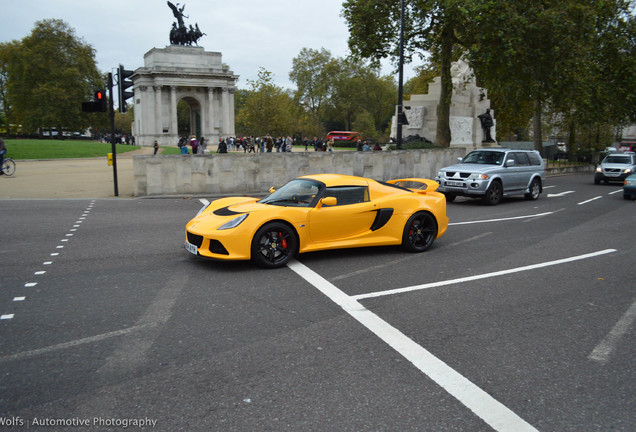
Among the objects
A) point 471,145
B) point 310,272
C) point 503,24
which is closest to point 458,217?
point 310,272

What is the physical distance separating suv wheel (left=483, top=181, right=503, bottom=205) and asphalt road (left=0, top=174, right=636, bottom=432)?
6.98 meters

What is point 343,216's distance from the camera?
8.09m

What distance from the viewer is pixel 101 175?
24.7m

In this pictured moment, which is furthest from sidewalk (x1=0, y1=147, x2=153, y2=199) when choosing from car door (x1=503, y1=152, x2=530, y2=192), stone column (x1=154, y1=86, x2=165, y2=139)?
stone column (x1=154, y1=86, x2=165, y2=139)

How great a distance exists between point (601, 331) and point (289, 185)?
5.03 m

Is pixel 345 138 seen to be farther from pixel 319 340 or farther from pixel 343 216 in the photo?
pixel 319 340

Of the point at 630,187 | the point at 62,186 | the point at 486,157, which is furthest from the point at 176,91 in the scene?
the point at 630,187

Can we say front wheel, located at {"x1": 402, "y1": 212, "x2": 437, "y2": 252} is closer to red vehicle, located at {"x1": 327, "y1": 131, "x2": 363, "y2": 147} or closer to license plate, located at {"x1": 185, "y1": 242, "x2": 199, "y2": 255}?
license plate, located at {"x1": 185, "y1": 242, "x2": 199, "y2": 255}

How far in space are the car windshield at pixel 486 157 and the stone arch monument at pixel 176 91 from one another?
193 feet

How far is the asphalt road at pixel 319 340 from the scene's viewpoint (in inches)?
139

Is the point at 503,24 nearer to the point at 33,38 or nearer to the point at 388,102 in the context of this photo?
the point at 33,38

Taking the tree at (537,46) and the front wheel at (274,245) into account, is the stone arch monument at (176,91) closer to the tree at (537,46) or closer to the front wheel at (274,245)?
the tree at (537,46)

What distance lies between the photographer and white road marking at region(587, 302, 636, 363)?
Answer: 178 inches

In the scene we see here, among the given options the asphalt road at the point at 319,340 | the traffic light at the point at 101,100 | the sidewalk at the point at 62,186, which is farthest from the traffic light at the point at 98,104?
the asphalt road at the point at 319,340
